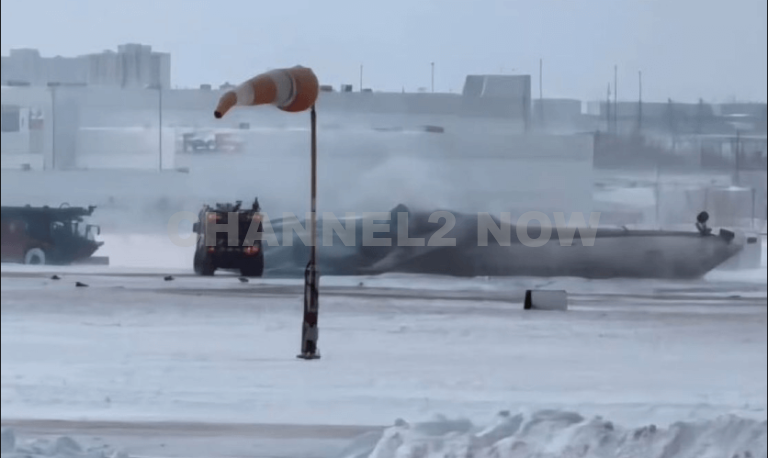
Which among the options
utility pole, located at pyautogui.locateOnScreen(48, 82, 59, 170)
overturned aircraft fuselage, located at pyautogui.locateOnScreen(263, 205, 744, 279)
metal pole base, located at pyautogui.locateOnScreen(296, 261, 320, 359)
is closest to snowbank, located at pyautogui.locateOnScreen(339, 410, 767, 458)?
metal pole base, located at pyautogui.locateOnScreen(296, 261, 320, 359)

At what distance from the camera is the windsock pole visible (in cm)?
317

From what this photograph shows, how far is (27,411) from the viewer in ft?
10.3

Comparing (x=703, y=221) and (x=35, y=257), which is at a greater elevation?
(x=703, y=221)

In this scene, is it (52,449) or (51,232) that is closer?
(52,449)

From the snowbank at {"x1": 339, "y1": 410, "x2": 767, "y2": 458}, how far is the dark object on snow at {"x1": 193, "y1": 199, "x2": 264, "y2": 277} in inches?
21.6

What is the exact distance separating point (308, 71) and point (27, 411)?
1130mm

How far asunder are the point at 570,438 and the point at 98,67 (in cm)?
155

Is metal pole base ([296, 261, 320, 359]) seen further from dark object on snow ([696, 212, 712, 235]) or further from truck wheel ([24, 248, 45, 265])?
dark object on snow ([696, 212, 712, 235])

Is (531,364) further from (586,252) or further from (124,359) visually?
(124,359)

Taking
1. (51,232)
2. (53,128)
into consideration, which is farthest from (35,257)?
(53,128)

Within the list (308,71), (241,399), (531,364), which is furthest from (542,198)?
(241,399)

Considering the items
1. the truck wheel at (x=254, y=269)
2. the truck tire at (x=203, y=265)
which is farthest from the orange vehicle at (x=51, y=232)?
the truck wheel at (x=254, y=269)

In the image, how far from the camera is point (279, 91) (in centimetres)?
313

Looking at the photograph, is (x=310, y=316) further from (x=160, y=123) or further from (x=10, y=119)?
(x=10, y=119)
